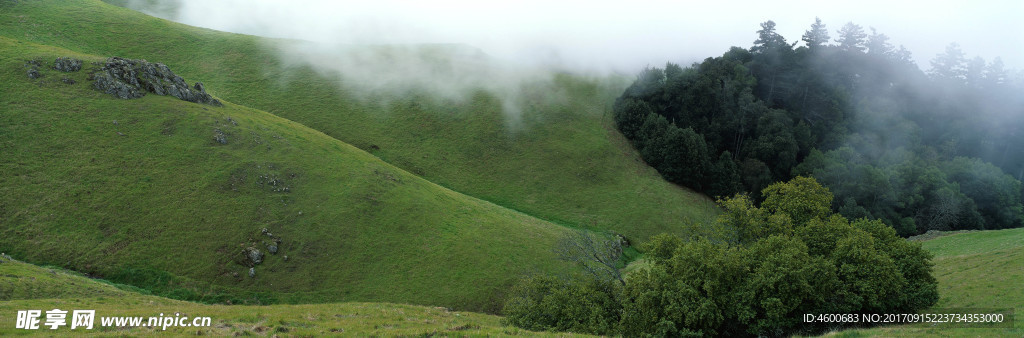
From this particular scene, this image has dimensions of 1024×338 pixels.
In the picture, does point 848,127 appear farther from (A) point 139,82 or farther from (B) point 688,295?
(A) point 139,82

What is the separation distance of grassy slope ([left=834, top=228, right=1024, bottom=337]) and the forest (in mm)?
40901

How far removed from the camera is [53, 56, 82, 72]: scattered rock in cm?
6103

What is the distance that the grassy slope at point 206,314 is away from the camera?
21.1 metres

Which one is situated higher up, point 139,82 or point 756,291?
point 139,82

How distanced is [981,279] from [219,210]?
65.9 metres

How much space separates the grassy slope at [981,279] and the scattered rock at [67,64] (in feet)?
282

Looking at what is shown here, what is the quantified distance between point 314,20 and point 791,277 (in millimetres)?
176978

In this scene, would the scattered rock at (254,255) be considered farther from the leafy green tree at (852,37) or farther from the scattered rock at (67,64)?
the leafy green tree at (852,37)

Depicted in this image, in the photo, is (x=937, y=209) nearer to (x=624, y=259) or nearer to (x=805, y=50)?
(x=805, y=50)

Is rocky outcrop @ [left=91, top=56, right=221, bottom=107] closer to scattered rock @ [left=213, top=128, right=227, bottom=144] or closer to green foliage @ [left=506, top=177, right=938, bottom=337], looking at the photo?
scattered rock @ [left=213, top=128, right=227, bottom=144]

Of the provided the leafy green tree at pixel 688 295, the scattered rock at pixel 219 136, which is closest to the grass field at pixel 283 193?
the scattered rock at pixel 219 136

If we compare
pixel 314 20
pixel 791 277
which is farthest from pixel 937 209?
pixel 314 20

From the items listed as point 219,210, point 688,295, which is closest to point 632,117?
point 688,295

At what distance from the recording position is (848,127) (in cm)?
11344
